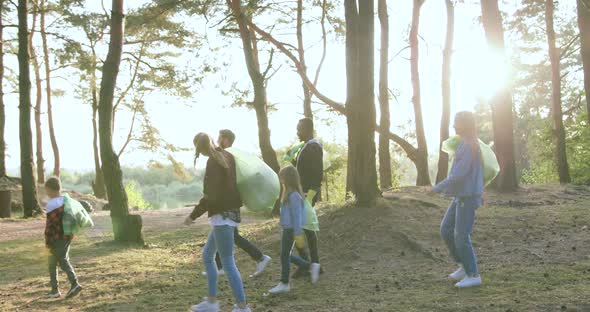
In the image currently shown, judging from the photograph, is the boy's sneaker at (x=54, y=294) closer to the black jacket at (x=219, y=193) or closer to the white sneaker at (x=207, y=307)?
the white sneaker at (x=207, y=307)

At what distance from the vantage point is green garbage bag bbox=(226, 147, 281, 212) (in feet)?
18.2

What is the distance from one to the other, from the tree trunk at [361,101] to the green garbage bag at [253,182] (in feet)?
12.6

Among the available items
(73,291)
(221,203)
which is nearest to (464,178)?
(221,203)

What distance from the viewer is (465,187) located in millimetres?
5750

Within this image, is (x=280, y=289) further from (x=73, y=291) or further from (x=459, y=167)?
(x=73, y=291)

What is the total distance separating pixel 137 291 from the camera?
705cm

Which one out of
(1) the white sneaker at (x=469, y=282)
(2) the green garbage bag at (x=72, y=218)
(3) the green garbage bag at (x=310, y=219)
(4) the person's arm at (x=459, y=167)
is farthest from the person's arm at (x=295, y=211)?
(2) the green garbage bag at (x=72, y=218)

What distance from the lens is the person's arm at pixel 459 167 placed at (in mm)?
5758

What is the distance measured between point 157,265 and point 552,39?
52.6ft

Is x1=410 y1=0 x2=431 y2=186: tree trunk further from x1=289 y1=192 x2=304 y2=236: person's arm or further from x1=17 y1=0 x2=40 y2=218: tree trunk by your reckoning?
x1=289 y1=192 x2=304 y2=236: person's arm

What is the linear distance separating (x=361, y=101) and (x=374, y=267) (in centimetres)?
305

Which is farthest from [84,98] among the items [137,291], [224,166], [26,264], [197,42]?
[224,166]

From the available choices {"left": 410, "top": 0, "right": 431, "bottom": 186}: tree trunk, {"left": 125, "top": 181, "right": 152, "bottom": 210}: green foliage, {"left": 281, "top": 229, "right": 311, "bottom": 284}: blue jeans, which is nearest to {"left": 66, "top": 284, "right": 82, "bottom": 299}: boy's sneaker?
{"left": 281, "top": 229, "right": 311, "bottom": 284}: blue jeans

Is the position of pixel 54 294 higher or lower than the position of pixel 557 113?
lower
